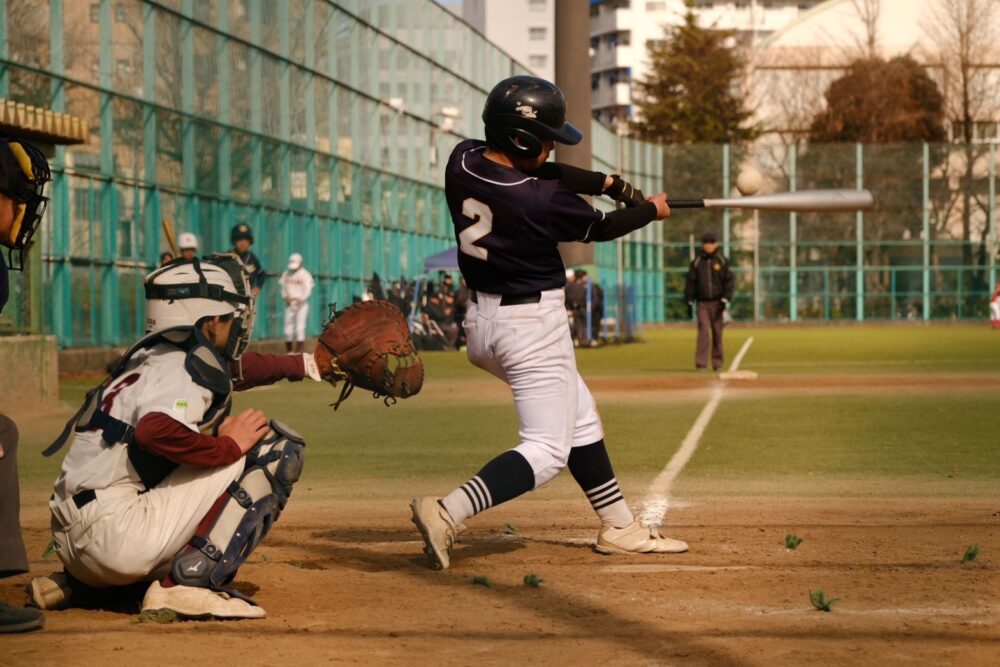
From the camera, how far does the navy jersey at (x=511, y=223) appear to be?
23.6ft

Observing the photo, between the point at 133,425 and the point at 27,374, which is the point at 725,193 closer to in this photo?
the point at 27,374

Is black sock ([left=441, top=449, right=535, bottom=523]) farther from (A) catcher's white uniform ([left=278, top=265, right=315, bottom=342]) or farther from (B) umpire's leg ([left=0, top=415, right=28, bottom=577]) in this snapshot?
(A) catcher's white uniform ([left=278, top=265, right=315, bottom=342])

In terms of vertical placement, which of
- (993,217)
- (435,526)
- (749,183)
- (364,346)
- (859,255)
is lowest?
(435,526)

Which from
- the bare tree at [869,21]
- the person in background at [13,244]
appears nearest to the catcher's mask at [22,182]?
the person in background at [13,244]

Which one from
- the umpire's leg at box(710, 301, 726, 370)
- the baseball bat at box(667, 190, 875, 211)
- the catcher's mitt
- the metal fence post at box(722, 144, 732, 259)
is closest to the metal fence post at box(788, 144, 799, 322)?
the metal fence post at box(722, 144, 732, 259)

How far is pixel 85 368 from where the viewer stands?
27.2m

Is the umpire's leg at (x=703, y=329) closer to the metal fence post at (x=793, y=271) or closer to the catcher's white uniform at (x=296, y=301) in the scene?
the catcher's white uniform at (x=296, y=301)

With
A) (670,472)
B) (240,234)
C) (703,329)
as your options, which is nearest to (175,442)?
(670,472)

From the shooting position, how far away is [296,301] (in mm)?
29484

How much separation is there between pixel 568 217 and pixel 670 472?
16.8ft

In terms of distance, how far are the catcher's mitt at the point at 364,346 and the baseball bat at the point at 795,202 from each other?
1.52 metres

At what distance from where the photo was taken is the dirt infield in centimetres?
561

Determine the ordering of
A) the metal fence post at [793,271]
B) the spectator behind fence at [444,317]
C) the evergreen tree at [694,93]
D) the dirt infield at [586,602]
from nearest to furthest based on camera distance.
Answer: the dirt infield at [586,602] < the spectator behind fence at [444,317] < the metal fence post at [793,271] < the evergreen tree at [694,93]

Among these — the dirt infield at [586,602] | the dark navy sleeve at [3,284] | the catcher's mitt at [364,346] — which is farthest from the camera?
the catcher's mitt at [364,346]
